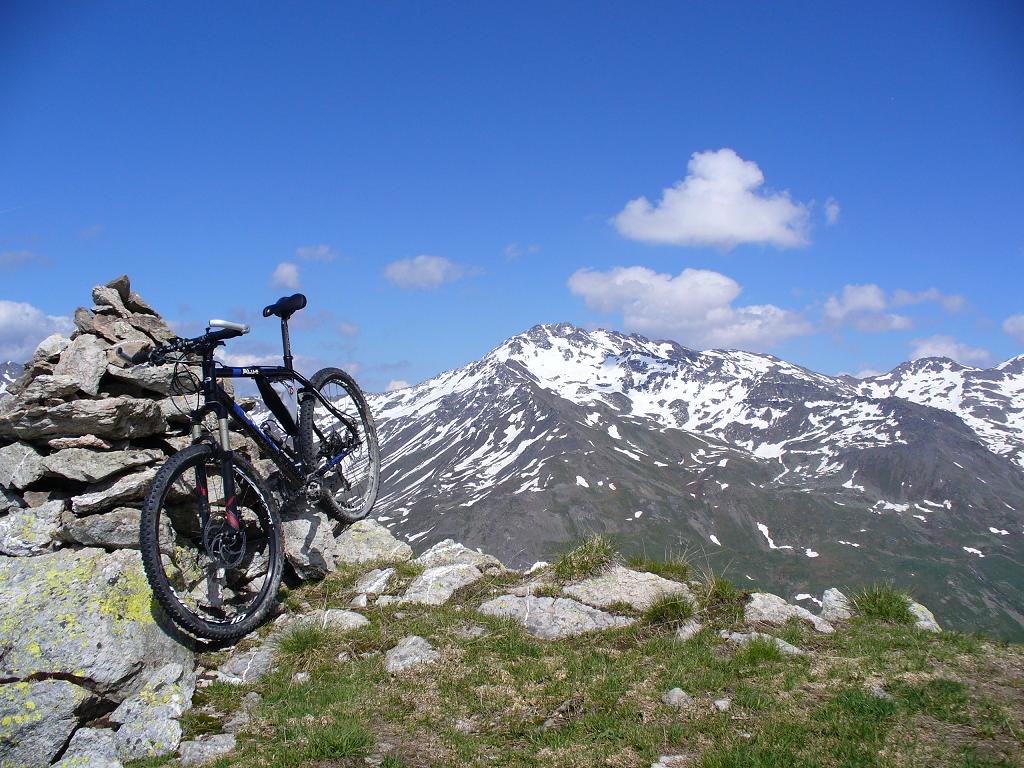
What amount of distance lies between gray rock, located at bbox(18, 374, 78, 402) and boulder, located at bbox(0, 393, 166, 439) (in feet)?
0.56

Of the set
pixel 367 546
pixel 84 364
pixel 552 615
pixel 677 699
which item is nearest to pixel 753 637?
pixel 677 699

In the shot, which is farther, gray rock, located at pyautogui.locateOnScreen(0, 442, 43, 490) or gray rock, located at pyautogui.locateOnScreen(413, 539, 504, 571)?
gray rock, located at pyautogui.locateOnScreen(413, 539, 504, 571)

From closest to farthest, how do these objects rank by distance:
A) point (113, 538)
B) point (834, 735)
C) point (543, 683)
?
point (834, 735) → point (543, 683) → point (113, 538)

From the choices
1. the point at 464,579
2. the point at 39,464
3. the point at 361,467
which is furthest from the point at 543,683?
the point at 39,464

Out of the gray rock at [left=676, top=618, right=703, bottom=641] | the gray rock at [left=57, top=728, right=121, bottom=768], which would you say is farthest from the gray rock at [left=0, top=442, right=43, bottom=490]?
the gray rock at [left=676, top=618, right=703, bottom=641]

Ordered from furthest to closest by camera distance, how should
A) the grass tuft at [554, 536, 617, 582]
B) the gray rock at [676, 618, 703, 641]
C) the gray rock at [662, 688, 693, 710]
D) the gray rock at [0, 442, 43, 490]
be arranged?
the grass tuft at [554, 536, 617, 582] → the gray rock at [0, 442, 43, 490] → the gray rock at [676, 618, 703, 641] → the gray rock at [662, 688, 693, 710]

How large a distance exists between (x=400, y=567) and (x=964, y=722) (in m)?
10.0

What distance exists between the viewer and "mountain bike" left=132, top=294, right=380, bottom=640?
31.2 feet

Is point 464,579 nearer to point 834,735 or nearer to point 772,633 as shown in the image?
point 772,633

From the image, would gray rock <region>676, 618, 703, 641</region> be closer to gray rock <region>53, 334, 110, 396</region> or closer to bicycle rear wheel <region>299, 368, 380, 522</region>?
bicycle rear wheel <region>299, 368, 380, 522</region>

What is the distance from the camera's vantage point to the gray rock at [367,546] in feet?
48.1

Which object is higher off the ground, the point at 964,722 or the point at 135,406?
the point at 135,406

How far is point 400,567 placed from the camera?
1373 centimetres

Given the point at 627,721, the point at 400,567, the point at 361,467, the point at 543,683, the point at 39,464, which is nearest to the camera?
the point at 627,721
